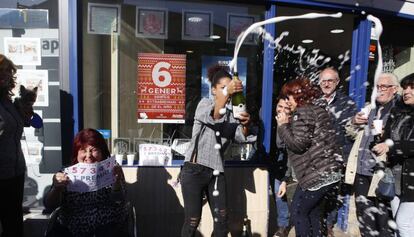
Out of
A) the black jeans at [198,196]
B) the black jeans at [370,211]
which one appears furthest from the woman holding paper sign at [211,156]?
the black jeans at [370,211]

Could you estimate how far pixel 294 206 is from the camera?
3.15m

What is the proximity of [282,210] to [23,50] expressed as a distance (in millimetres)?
3071

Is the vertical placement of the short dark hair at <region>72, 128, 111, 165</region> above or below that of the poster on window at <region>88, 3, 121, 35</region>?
below

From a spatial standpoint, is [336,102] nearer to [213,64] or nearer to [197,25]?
[213,64]

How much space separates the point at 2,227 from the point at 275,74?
3058 mm

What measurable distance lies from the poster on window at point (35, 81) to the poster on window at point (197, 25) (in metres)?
1.48

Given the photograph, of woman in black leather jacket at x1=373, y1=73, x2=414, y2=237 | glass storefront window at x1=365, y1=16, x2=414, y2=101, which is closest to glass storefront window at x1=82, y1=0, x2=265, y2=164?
woman in black leather jacket at x1=373, y1=73, x2=414, y2=237

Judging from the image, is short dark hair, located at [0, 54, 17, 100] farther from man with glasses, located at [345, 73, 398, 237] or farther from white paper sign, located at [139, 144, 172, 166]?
man with glasses, located at [345, 73, 398, 237]

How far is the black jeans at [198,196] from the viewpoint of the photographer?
10.1ft

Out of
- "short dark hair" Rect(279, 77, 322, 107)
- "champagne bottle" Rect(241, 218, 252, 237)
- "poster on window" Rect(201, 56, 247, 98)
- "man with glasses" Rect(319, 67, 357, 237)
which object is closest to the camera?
"short dark hair" Rect(279, 77, 322, 107)

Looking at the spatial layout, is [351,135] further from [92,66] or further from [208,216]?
[92,66]

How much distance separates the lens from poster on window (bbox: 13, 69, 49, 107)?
366cm

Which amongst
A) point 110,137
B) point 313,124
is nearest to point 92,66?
point 110,137

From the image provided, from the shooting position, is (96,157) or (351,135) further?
(351,135)
